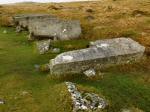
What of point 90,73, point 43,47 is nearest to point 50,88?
point 90,73

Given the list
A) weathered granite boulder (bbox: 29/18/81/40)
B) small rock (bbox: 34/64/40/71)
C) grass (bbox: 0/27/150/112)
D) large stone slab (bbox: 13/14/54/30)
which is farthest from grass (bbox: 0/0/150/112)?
large stone slab (bbox: 13/14/54/30)

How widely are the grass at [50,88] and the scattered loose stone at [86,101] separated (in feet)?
0.88

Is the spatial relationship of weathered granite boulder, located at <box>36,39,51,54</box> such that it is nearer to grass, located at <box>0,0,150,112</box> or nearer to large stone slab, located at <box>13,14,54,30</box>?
grass, located at <box>0,0,150,112</box>

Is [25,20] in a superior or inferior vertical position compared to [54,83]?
superior

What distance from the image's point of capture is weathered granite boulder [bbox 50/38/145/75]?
21359 mm

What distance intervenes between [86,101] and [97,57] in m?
5.55

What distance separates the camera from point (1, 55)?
86.2 ft

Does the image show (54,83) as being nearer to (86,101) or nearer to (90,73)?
(90,73)

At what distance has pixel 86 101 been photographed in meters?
16.9

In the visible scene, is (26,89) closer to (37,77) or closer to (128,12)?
(37,77)

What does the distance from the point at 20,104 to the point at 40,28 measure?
15.2m

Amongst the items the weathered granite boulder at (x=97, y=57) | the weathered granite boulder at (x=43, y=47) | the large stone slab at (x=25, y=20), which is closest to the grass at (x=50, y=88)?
the weathered granite boulder at (x=97, y=57)

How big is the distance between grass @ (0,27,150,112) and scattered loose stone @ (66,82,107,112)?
270 mm

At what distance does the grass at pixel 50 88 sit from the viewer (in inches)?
683
